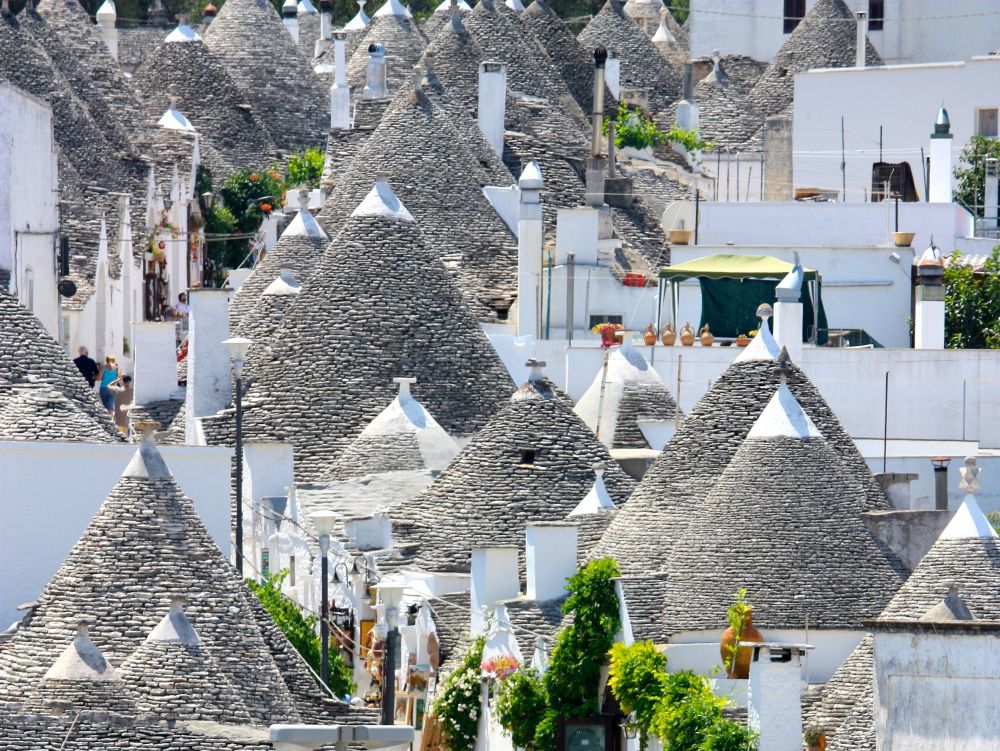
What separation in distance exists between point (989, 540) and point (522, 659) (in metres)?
5.84

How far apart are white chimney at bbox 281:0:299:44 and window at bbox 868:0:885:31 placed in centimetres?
1209

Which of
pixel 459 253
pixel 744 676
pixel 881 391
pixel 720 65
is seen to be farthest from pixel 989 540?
pixel 720 65

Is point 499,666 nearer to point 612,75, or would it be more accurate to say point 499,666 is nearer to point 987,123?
point 987,123

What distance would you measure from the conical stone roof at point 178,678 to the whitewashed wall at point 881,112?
39710mm

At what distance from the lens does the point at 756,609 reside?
42625 millimetres

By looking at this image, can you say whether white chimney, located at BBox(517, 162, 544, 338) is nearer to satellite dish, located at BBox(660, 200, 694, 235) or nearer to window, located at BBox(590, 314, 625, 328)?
window, located at BBox(590, 314, 625, 328)

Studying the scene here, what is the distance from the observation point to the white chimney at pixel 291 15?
89938mm

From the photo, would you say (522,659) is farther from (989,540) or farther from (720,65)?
(720,65)

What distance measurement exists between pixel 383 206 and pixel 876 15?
3079cm

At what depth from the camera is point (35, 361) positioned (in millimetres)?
46562

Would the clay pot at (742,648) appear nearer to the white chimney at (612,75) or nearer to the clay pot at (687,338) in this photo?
the clay pot at (687,338)

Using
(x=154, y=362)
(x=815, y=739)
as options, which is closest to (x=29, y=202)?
(x=154, y=362)

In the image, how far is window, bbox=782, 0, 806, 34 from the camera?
8931cm

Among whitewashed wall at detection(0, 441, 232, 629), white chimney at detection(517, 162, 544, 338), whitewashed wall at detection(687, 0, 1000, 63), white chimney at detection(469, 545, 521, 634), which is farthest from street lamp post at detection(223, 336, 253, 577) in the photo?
whitewashed wall at detection(687, 0, 1000, 63)
